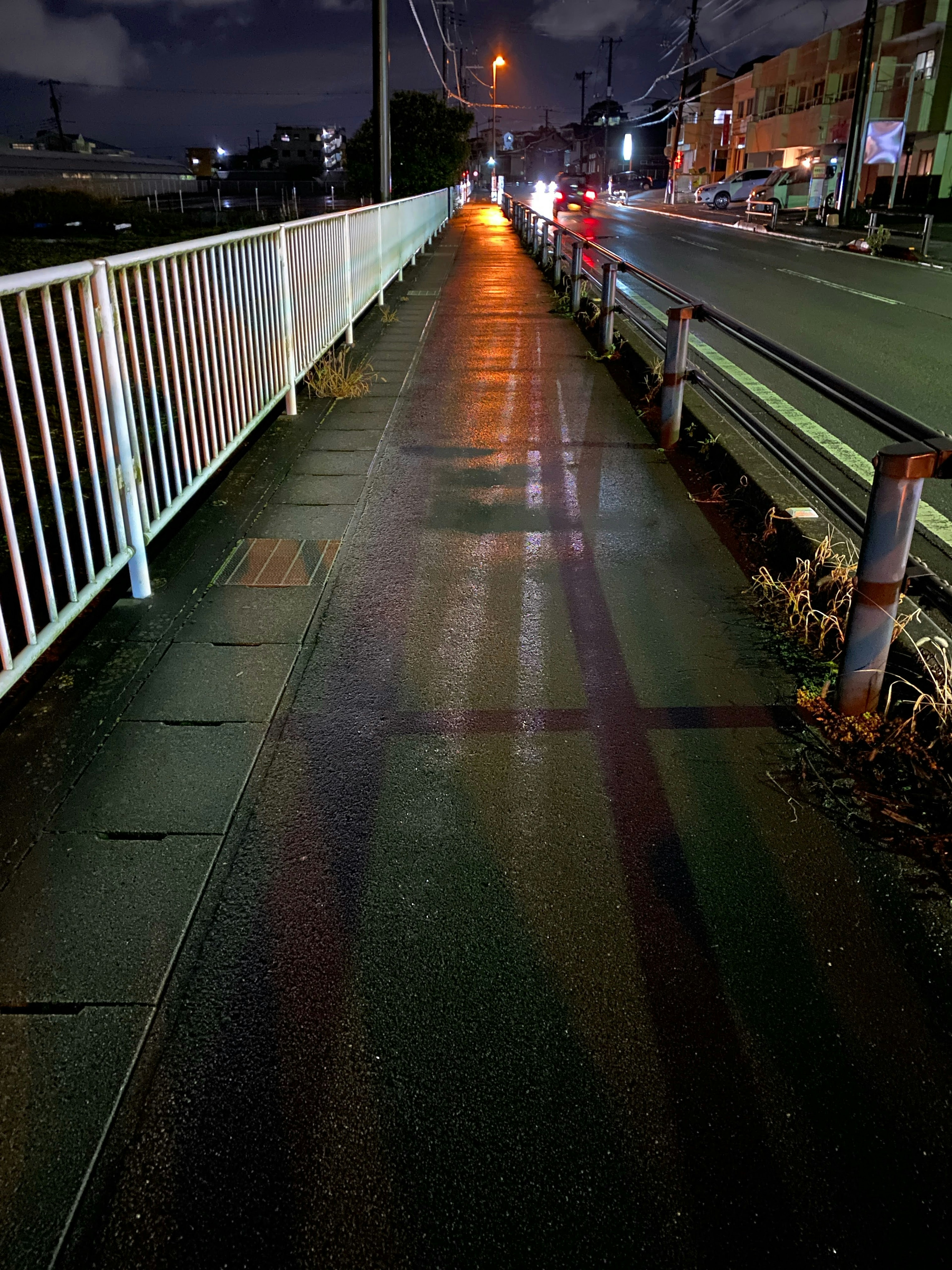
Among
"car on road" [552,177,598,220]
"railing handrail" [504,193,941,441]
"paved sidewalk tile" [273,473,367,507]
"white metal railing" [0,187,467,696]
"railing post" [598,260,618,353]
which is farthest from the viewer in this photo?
"car on road" [552,177,598,220]

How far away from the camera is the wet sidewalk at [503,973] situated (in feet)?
5.49

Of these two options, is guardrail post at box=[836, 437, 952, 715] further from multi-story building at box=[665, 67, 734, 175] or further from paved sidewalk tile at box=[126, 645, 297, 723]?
multi-story building at box=[665, 67, 734, 175]

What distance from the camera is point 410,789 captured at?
2.86 m

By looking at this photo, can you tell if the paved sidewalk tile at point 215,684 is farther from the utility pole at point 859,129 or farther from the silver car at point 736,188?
the silver car at point 736,188

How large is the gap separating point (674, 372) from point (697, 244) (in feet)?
71.8

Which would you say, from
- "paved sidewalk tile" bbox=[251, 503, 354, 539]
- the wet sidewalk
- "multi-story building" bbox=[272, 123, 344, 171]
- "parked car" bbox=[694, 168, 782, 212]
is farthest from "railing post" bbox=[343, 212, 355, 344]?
"multi-story building" bbox=[272, 123, 344, 171]

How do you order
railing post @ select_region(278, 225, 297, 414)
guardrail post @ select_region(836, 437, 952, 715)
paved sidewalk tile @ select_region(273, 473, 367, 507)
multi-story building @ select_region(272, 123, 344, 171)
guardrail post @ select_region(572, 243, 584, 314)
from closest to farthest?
guardrail post @ select_region(836, 437, 952, 715) < paved sidewalk tile @ select_region(273, 473, 367, 507) < railing post @ select_region(278, 225, 297, 414) < guardrail post @ select_region(572, 243, 584, 314) < multi-story building @ select_region(272, 123, 344, 171)

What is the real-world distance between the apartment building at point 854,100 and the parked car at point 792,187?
165 centimetres

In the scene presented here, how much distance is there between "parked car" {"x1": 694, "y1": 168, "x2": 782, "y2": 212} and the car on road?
745cm

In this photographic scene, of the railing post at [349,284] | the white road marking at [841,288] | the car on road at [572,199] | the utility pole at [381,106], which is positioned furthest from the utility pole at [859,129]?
the railing post at [349,284]

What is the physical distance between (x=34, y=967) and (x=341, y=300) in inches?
338

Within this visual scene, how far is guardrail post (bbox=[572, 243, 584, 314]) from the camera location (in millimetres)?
12398

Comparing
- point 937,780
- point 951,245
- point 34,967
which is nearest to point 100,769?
point 34,967

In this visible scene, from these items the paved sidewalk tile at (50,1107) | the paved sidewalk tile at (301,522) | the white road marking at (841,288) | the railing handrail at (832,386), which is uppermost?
the railing handrail at (832,386)
